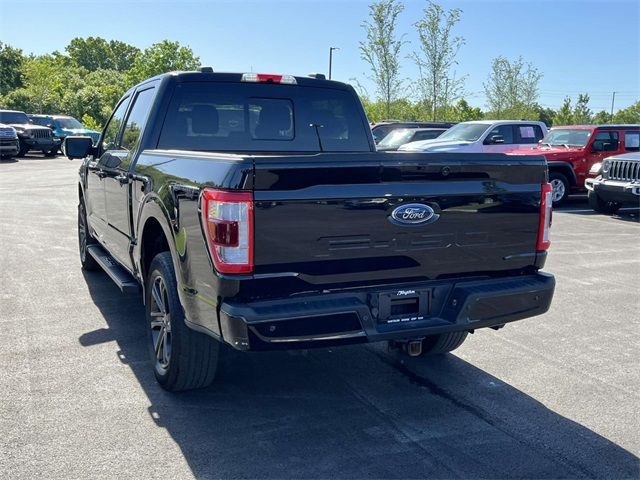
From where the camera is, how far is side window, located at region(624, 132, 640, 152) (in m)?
15.3

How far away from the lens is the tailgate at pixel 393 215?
10.7 feet

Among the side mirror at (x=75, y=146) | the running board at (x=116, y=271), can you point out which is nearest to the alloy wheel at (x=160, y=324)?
the running board at (x=116, y=271)

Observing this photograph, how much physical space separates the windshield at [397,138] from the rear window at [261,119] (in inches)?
510

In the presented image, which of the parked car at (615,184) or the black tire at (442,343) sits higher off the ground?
the parked car at (615,184)

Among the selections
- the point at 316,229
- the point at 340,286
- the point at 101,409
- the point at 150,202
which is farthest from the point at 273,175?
the point at 101,409

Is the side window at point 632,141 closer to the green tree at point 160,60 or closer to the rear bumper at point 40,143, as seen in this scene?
the rear bumper at point 40,143

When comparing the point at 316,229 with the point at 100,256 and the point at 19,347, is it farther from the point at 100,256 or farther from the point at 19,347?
the point at 100,256

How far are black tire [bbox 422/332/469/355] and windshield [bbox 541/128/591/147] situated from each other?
11.8m

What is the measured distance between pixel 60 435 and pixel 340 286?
1.69 m

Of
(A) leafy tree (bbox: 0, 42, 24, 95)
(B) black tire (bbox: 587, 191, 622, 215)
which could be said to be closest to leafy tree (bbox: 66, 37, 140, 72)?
(A) leafy tree (bbox: 0, 42, 24, 95)

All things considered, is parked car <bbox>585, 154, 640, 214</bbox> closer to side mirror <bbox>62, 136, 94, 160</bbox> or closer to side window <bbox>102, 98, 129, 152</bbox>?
side window <bbox>102, 98, 129, 152</bbox>

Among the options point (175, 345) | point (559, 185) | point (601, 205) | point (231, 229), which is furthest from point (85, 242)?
point (559, 185)

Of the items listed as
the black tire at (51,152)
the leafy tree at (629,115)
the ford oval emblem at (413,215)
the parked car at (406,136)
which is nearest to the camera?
the ford oval emblem at (413,215)

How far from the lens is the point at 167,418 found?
379 cm
